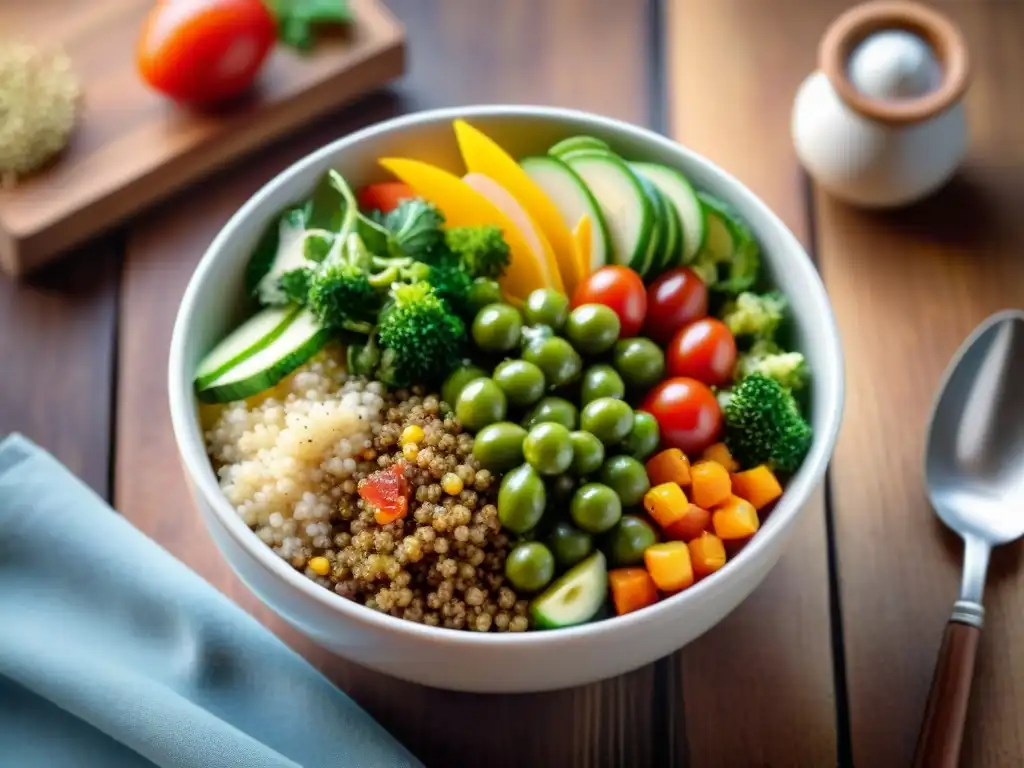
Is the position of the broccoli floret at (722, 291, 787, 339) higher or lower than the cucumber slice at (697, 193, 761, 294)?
lower

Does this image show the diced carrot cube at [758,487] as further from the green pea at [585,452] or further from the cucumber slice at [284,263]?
the cucumber slice at [284,263]

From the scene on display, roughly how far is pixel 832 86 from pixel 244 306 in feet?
2.77

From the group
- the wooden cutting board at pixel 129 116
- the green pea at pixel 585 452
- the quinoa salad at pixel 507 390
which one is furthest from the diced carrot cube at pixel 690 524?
the wooden cutting board at pixel 129 116

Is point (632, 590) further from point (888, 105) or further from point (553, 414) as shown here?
point (888, 105)

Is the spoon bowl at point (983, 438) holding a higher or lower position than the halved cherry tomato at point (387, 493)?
lower

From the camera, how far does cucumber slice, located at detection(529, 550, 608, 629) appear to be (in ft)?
3.75

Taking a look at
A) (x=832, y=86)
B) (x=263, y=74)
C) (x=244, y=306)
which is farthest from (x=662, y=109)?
(x=244, y=306)

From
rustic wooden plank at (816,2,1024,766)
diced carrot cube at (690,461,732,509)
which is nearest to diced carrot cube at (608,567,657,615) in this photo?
diced carrot cube at (690,461,732,509)

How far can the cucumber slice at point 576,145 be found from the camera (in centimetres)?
145

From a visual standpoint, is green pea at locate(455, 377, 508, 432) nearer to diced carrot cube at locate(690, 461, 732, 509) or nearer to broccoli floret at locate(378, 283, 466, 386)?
broccoli floret at locate(378, 283, 466, 386)

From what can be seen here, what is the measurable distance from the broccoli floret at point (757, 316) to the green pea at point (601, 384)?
0.58 feet

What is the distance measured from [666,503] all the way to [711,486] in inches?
2.2

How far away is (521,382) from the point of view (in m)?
1.25

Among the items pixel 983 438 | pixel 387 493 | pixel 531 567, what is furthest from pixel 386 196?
pixel 983 438
